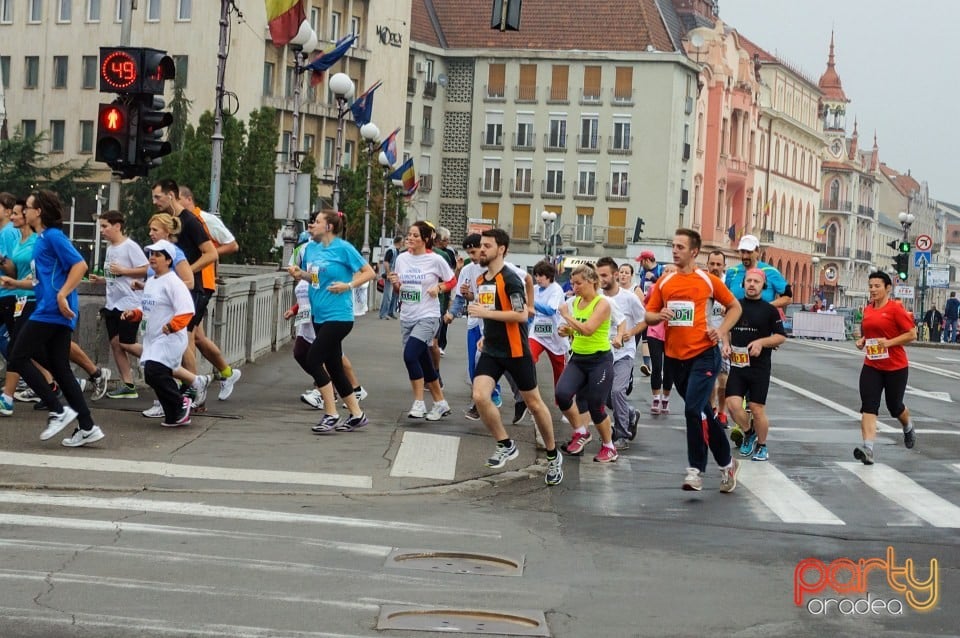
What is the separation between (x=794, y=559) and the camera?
29.7ft

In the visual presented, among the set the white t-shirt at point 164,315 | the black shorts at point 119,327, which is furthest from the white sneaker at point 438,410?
the white t-shirt at point 164,315

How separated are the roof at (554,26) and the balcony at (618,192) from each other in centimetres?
730

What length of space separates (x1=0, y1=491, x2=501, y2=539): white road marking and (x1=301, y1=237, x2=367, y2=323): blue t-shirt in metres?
Result: 4.09

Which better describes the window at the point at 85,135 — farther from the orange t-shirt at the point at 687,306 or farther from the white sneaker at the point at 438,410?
the orange t-shirt at the point at 687,306

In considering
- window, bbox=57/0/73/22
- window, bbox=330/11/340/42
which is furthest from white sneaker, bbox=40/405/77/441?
window, bbox=57/0/73/22

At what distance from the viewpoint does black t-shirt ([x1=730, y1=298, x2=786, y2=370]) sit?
14016 millimetres

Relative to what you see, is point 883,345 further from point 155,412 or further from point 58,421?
point 58,421

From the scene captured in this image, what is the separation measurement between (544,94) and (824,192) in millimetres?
52493

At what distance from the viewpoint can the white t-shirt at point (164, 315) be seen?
42.8 feet

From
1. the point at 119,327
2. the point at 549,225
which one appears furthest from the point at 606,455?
the point at 549,225

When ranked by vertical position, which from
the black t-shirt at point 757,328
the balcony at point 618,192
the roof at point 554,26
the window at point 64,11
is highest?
the roof at point 554,26

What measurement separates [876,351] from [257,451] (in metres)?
5.78

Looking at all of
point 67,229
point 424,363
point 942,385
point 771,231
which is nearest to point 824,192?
point 771,231

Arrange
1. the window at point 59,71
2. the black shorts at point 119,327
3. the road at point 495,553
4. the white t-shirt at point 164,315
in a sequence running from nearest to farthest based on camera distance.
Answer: the road at point 495,553, the white t-shirt at point 164,315, the black shorts at point 119,327, the window at point 59,71
